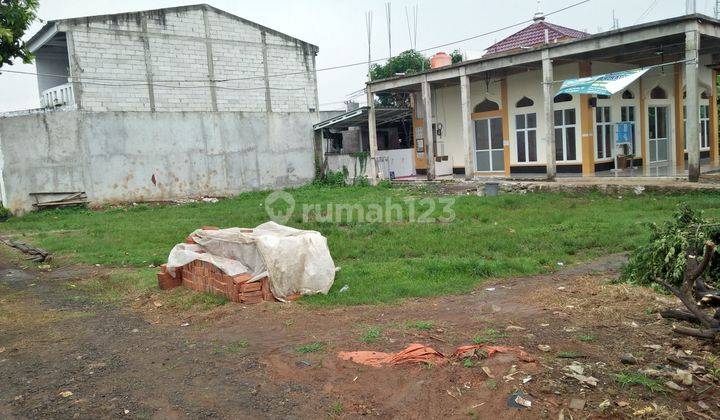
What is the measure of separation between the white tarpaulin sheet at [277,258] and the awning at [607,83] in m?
10.9

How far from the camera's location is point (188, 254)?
24.6ft

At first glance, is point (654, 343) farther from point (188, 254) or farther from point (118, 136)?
point (118, 136)

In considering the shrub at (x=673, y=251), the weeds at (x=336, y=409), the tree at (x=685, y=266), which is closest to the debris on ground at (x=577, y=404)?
the tree at (x=685, y=266)

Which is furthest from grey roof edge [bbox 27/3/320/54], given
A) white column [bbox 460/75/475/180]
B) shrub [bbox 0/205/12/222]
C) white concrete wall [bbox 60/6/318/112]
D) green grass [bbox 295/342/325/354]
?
green grass [bbox 295/342/325/354]

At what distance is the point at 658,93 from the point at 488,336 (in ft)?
62.7

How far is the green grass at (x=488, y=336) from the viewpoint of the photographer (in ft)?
16.1

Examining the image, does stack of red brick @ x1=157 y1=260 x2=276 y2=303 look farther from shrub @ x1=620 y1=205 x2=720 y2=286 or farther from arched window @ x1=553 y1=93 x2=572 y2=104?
arched window @ x1=553 y1=93 x2=572 y2=104

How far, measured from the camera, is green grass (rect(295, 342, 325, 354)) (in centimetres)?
504

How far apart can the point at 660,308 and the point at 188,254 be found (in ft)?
18.5

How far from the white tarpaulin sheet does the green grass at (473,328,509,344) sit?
8.46ft

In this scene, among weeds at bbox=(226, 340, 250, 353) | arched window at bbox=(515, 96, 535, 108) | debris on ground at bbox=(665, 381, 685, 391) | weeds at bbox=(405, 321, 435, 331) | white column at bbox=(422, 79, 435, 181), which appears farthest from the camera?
white column at bbox=(422, 79, 435, 181)

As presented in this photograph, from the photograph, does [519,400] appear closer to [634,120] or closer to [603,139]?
[603,139]

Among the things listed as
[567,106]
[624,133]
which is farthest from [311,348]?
[624,133]

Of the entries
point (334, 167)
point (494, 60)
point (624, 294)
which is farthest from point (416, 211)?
point (334, 167)
